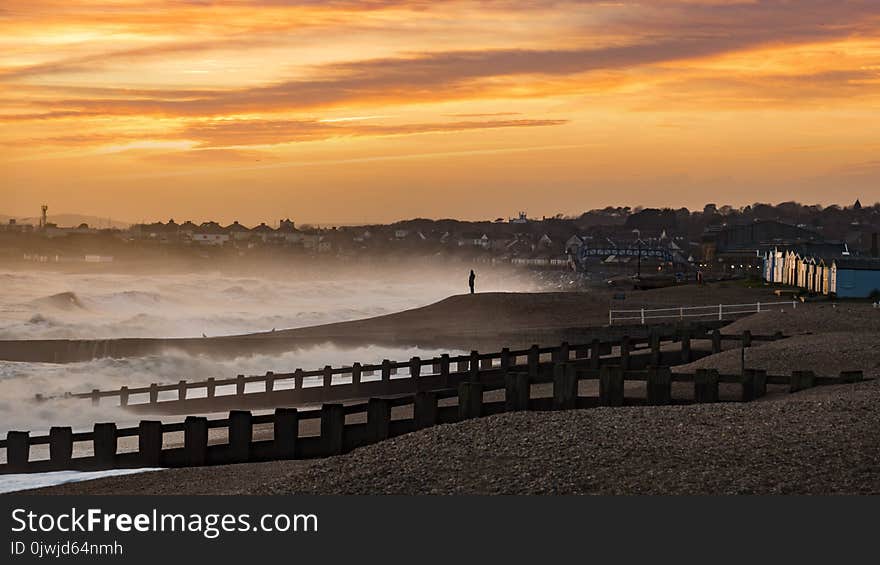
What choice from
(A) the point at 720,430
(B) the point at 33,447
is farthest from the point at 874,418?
(B) the point at 33,447

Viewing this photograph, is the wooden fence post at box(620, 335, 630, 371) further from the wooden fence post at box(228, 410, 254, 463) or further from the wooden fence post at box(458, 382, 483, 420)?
the wooden fence post at box(228, 410, 254, 463)

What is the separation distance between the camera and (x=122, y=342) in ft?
131

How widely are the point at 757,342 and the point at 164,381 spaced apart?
16.4m

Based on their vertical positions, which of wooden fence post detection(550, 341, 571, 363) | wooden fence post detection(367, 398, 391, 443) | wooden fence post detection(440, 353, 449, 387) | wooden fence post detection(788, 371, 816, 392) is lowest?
wooden fence post detection(440, 353, 449, 387)

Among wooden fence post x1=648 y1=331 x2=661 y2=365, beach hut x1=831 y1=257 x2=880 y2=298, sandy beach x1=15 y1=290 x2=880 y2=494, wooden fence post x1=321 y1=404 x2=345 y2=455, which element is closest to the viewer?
sandy beach x1=15 y1=290 x2=880 y2=494

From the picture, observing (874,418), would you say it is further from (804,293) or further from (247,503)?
(804,293)

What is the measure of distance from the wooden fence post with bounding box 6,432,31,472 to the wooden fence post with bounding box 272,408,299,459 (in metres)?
3.64

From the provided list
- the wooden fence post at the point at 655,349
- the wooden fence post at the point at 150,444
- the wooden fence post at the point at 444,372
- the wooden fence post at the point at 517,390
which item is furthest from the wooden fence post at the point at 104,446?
the wooden fence post at the point at 655,349

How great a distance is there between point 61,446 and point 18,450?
24.3 inches

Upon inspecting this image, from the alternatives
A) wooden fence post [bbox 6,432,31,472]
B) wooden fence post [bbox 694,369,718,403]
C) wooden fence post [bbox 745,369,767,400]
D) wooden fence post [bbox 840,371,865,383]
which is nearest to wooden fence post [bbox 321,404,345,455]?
wooden fence post [bbox 6,432,31,472]

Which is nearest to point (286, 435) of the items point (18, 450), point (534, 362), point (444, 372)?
point (18, 450)

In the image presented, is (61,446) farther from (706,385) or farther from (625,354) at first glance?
(625,354)

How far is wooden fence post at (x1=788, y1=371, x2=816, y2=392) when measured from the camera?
1944 cm

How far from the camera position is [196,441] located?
17.5m
